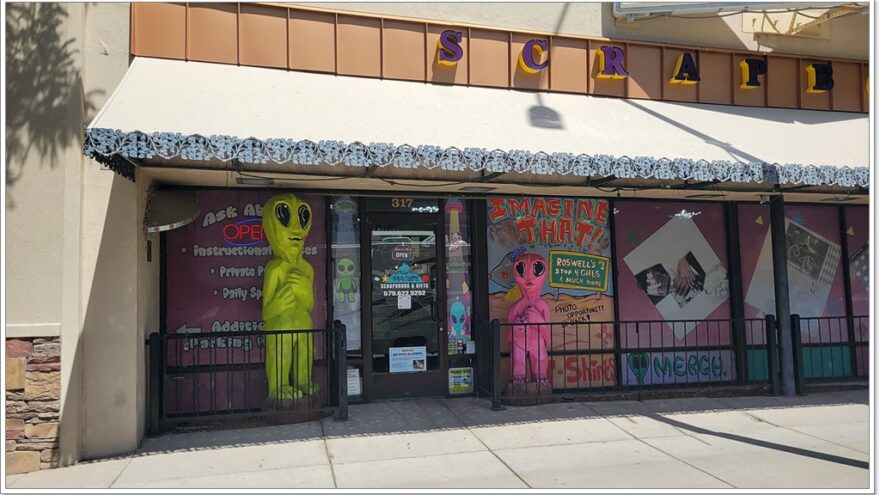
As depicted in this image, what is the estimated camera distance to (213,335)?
6.21m

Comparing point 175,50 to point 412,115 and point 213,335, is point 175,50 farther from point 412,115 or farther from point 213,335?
point 213,335

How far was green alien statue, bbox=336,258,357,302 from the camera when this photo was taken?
7.60 meters

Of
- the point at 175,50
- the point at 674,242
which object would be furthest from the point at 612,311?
the point at 175,50

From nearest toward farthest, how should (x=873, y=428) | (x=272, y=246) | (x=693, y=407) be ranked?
(x=873, y=428), (x=272, y=246), (x=693, y=407)

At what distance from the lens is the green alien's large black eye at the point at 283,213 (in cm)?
680

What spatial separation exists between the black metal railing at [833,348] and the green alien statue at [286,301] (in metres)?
7.01

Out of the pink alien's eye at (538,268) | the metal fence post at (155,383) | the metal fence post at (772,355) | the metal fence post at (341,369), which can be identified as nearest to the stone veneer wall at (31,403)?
the metal fence post at (155,383)

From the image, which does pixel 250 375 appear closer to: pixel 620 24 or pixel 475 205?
pixel 475 205

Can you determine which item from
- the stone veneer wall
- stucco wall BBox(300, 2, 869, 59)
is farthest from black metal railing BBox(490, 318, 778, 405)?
the stone veneer wall

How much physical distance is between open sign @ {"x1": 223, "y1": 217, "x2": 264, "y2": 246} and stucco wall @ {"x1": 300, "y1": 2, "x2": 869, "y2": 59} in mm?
2559

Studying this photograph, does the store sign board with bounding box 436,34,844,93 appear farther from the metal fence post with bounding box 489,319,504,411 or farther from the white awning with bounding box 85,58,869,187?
the metal fence post with bounding box 489,319,504,411

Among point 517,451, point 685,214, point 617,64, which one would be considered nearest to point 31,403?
point 517,451

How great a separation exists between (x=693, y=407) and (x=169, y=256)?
6.42m

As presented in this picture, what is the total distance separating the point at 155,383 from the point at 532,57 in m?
5.56
